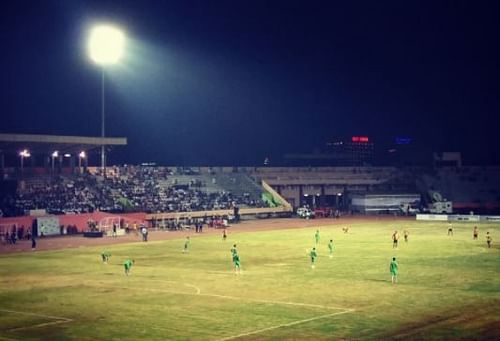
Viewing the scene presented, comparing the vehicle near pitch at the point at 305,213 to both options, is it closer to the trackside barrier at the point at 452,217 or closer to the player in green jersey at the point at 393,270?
the trackside barrier at the point at 452,217

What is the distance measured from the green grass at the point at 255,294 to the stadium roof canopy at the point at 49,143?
2546 cm

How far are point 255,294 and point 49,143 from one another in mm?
59670

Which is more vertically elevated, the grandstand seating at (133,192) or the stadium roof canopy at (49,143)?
the stadium roof canopy at (49,143)

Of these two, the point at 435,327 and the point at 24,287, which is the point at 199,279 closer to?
Result: the point at 24,287

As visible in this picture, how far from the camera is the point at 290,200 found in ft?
449

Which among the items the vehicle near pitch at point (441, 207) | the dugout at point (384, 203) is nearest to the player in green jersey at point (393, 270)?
the vehicle near pitch at point (441, 207)

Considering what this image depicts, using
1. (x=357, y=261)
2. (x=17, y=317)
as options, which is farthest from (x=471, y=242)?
(x=17, y=317)

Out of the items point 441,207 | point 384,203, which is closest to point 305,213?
point 384,203

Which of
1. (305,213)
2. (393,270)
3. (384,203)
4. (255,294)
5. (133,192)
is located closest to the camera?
(255,294)

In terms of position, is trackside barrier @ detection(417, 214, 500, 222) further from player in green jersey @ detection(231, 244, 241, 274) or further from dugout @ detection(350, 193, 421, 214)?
player in green jersey @ detection(231, 244, 241, 274)

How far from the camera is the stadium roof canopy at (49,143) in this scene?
88.8 meters

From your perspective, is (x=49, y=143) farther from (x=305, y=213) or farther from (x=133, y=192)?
(x=305, y=213)

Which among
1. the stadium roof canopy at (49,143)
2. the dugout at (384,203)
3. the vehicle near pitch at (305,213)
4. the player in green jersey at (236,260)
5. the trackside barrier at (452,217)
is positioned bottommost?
the player in green jersey at (236,260)

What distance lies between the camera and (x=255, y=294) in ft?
135
